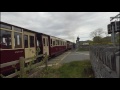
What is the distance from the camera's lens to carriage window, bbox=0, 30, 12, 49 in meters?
7.99

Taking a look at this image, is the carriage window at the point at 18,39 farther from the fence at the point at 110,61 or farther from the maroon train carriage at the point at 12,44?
the fence at the point at 110,61

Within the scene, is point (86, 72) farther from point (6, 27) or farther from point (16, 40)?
point (6, 27)

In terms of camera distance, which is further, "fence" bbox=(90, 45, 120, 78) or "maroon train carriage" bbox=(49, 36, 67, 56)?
"maroon train carriage" bbox=(49, 36, 67, 56)

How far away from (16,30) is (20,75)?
3.96 meters

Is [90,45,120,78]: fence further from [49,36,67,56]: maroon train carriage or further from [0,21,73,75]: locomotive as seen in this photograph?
[49,36,67,56]: maroon train carriage

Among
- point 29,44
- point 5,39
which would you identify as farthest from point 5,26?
point 29,44

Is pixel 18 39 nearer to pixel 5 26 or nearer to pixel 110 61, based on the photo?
pixel 5 26

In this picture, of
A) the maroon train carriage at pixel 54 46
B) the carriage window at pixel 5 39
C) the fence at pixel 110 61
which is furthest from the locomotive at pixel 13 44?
the maroon train carriage at pixel 54 46

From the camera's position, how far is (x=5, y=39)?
325 inches

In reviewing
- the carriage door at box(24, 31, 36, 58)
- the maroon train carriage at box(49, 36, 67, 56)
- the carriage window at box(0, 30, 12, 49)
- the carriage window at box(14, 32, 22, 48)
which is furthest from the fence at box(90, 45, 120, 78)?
the maroon train carriage at box(49, 36, 67, 56)

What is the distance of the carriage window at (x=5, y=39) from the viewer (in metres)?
7.99
